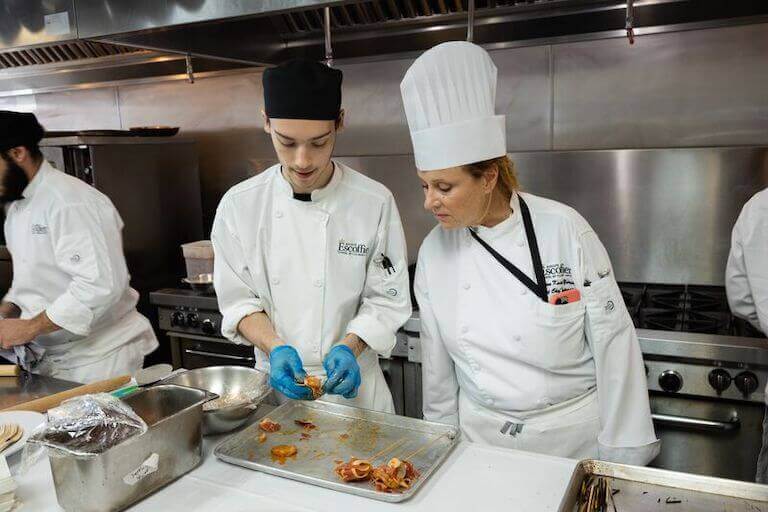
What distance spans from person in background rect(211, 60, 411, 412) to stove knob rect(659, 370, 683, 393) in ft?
3.41

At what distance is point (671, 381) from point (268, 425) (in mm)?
1516

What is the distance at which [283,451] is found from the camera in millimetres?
1435

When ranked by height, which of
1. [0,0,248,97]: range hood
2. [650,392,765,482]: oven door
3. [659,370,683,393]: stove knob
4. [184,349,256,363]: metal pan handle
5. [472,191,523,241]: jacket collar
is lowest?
[650,392,765,482]: oven door

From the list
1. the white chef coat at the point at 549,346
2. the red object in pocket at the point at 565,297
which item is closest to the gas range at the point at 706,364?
the white chef coat at the point at 549,346

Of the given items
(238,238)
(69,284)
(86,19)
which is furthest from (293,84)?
(69,284)

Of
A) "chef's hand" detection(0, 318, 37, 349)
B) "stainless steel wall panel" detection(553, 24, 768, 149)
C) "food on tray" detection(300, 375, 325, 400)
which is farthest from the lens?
"stainless steel wall panel" detection(553, 24, 768, 149)

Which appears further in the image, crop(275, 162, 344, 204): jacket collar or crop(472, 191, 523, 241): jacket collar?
crop(275, 162, 344, 204): jacket collar

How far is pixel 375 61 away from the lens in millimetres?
Result: 3404

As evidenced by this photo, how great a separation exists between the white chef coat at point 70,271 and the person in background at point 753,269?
237 cm

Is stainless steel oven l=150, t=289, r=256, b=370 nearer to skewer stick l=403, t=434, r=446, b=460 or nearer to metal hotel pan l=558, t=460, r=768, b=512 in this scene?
skewer stick l=403, t=434, r=446, b=460

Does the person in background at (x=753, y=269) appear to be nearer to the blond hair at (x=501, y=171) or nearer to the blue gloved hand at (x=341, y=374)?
the blond hair at (x=501, y=171)

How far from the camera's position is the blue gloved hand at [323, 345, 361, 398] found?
5.11ft

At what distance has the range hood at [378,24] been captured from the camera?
1.98 m

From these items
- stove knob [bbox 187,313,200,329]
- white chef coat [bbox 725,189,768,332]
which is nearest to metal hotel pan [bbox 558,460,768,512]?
white chef coat [bbox 725,189,768,332]
